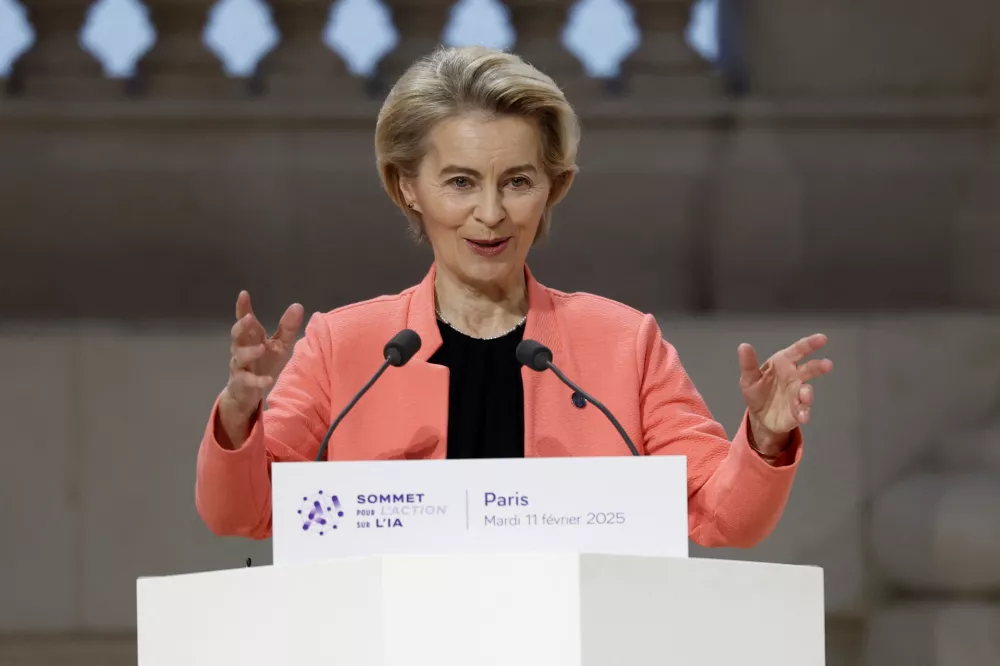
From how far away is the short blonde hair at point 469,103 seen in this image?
213 cm

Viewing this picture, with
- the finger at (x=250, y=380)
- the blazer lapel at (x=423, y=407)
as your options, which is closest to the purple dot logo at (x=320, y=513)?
the finger at (x=250, y=380)

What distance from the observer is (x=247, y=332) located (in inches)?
68.0

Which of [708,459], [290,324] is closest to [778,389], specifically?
[708,459]

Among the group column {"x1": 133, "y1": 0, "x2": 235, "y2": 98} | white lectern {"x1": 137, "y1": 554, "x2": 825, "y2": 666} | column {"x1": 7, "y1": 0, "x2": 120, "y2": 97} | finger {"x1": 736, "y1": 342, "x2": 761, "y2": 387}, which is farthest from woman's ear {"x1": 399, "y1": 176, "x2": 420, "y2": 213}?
column {"x1": 7, "y1": 0, "x2": 120, "y2": 97}

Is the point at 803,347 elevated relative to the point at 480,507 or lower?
elevated

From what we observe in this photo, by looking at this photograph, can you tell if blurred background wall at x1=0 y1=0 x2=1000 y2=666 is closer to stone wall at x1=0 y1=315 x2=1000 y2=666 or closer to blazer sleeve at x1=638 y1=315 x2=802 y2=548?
stone wall at x1=0 y1=315 x2=1000 y2=666

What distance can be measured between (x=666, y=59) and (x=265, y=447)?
2.21 meters

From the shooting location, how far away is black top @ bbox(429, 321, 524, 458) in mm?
2164

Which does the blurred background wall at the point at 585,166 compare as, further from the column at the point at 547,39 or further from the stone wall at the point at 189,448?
the stone wall at the point at 189,448

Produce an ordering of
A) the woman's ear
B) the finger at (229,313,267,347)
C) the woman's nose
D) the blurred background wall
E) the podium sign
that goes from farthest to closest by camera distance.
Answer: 1. the blurred background wall
2. the woman's ear
3. the woman's nose
4. the finger at (229,313,267,347)
5. the podium sign

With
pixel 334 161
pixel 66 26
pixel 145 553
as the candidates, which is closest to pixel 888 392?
pixel 334 161

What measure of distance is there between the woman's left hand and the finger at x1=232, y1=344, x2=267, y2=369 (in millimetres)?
631

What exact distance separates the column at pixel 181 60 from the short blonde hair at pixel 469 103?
1.62 m

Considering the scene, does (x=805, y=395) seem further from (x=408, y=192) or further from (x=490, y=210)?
(x=408, y=192)
